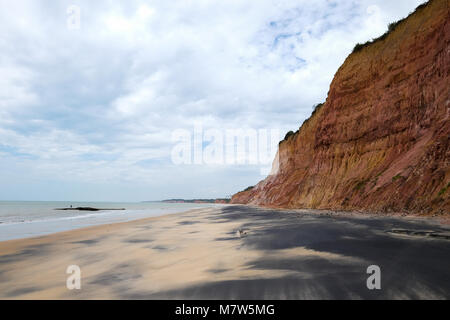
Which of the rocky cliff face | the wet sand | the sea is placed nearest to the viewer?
the wet sand

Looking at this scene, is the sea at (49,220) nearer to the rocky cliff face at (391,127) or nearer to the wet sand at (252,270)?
the wet sand at (252,270)

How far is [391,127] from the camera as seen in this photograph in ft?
83.8

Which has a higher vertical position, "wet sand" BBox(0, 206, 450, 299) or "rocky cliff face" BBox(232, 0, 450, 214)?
"rocky cliff face" BBox(232, 0, 450, 214)

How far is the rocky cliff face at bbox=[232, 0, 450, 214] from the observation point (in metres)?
17.7

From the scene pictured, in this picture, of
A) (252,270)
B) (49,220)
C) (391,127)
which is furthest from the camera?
(49,220)

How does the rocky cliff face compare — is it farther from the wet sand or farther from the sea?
the sea

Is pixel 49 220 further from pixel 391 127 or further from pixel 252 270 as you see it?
pixel 391 127

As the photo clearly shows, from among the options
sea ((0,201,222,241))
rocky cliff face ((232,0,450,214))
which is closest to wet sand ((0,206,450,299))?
sea ((0,201,222,241))

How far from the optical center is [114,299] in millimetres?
4266

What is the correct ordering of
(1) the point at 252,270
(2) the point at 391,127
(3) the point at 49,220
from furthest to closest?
(3) the point at 49,220 < (2) the point at 391,127 < (1) the point at 252,270

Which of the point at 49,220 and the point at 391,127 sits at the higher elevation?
the point at 391,127

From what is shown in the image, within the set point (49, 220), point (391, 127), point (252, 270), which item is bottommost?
point (49, 220)

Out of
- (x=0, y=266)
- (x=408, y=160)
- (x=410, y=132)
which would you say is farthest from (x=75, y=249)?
(x=410, y=132)

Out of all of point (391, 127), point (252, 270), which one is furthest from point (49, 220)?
point (391, 127)
